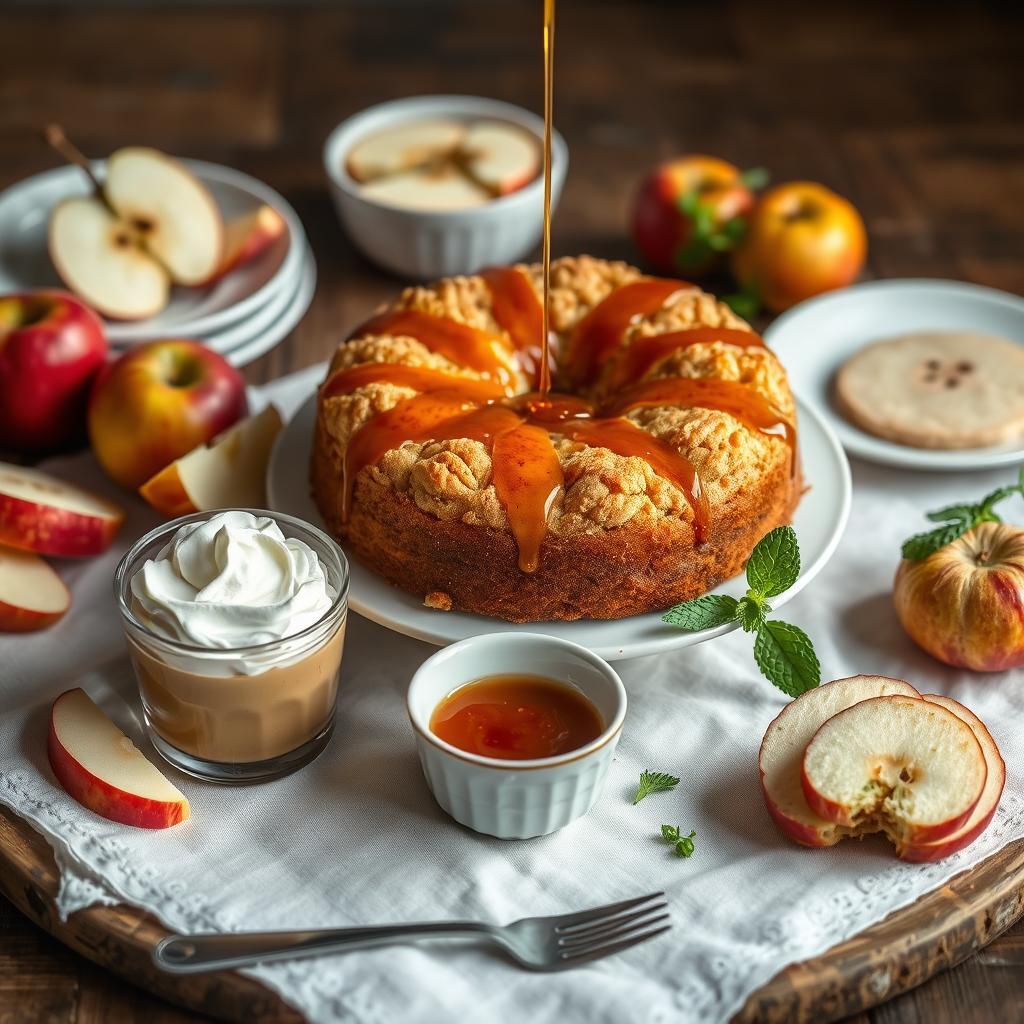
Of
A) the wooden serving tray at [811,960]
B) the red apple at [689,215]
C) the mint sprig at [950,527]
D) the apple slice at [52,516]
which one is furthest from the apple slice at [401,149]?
the wooden serving tray at [811,960]

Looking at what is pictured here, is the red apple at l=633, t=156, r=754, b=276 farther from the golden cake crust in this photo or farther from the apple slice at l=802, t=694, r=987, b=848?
the apple slice at l=802, t=694, r=987, b=848

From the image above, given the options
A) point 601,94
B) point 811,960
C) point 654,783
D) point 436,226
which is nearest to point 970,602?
point 654,783

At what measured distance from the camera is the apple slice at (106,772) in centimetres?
240

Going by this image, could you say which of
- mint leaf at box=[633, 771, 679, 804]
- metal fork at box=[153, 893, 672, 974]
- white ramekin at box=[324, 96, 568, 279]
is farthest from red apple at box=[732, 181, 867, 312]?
metal fork at box=[153, 893, 672, 974]

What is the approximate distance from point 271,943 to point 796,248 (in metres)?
2.78

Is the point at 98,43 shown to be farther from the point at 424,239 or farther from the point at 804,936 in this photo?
the point at 804,936

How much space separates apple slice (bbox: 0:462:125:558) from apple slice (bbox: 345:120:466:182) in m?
1.61

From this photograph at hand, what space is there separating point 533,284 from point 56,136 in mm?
1677

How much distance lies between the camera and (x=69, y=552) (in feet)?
9.93

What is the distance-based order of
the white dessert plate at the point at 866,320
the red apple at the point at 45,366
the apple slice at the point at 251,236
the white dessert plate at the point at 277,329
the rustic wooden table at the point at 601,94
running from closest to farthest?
1. the red apple at the point at 45,366
2. the white dessert plate at the point at 866,320
3. the white dessert plate at the point at 277,329
4. the apple slice at the point at 251,236
5. the rustic wooden table at the point at 601,94

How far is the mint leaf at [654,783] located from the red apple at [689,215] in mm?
2207

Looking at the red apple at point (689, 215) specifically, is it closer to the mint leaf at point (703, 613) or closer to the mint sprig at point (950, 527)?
the mint sprig at point (950, 527)

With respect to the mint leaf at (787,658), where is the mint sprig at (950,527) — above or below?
above

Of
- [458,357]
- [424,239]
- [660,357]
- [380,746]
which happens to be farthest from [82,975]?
[424,239]
